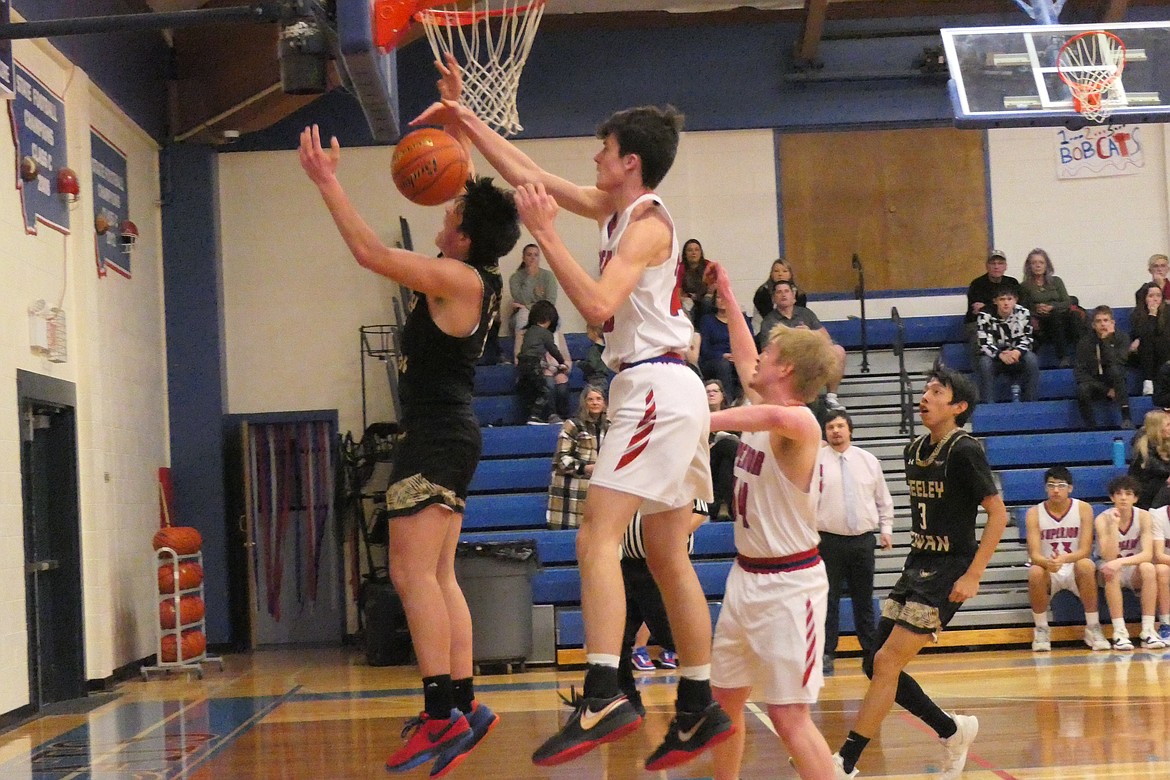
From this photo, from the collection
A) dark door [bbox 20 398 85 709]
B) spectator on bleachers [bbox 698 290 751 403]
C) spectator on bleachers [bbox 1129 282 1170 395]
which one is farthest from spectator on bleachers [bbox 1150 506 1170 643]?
dark door [bbox 20 398 85 709]

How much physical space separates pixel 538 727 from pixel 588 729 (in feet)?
12.6

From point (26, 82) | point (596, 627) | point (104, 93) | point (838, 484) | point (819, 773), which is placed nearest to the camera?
point (596, 627)

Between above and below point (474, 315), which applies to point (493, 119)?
above

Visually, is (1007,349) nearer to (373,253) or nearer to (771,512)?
(771,512)

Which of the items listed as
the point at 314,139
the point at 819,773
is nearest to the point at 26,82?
the point at 314,139

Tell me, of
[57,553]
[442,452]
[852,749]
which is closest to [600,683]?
[442,452]

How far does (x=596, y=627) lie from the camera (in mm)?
4031

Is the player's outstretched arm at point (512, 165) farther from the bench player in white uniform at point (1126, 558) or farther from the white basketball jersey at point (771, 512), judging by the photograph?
the bench player in white uniform at point (1126, 558)

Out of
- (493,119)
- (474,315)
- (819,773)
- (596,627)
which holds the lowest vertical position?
(819,773)

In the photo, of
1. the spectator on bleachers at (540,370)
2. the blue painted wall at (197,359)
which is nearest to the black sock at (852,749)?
the spectator on bleachers at (540,370)

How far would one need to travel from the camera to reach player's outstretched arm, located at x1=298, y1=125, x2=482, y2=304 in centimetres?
421

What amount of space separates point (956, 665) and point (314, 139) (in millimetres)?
7350

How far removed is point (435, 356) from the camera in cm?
453

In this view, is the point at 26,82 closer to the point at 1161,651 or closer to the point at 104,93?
the point at 104,93
